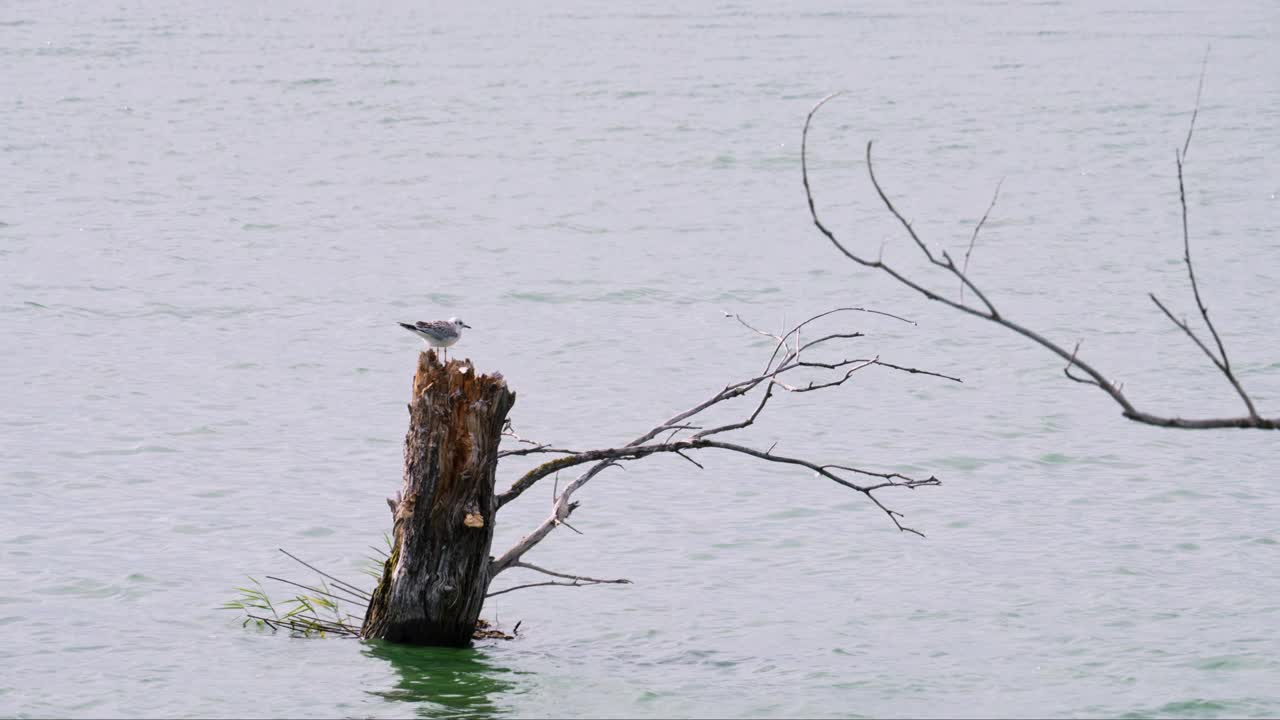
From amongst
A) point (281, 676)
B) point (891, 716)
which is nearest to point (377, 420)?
point (281, 676)

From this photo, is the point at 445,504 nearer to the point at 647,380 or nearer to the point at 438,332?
the point at 438,332

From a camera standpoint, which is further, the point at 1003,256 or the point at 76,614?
the point at 1003,256

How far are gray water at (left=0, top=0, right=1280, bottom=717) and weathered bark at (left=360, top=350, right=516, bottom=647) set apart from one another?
257 mm

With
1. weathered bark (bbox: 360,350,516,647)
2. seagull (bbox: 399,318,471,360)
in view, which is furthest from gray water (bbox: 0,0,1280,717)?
seagull (bbox: 399,318,471,360)

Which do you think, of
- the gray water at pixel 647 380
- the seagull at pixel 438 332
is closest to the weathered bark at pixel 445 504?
the gray water at pixel 647 380

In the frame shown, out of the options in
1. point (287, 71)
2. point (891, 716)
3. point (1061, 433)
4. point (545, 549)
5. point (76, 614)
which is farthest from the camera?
point (287, 71)

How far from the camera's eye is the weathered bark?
7.50m

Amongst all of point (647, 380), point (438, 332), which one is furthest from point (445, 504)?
point (647, 380)

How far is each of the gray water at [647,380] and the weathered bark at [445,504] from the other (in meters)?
0.26

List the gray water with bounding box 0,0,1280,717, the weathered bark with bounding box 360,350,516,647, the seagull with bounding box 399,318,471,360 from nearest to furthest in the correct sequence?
the weathered bark with bounding box 360,350,516,647
the seagull with bounding box 399,318,471,360
the gray water with bounding box 0,0,1280,717

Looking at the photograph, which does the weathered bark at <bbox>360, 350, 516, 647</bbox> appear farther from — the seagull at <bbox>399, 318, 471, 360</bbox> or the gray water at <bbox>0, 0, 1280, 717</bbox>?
the seagull at <bbox>399, 318, 471, 360</bbox>

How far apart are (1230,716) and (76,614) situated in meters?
6.22

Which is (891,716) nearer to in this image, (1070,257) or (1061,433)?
(1061,433)

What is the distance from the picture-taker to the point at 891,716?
810 centimetres
